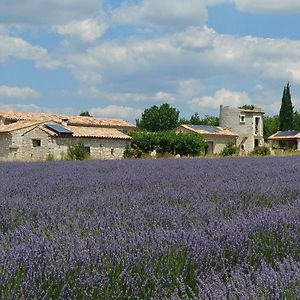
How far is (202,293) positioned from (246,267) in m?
0.56

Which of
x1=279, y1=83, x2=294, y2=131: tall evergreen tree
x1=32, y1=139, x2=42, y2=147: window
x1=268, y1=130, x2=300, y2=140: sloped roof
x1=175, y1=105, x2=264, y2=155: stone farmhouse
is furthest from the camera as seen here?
x1=279, y1=83, x2=294, y2=131: tall evergreen tree

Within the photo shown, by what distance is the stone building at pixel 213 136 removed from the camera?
39.1 m

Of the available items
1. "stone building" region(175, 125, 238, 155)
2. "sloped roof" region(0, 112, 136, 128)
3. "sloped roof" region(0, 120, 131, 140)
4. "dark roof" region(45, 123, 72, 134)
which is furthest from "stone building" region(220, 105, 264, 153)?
"dark roof" region(45, 123, 72, 134)

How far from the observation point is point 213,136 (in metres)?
39.5

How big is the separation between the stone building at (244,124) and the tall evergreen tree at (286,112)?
21.9 feet

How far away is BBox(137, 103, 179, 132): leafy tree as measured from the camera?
58.7 meters

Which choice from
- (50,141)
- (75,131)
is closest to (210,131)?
(75,131)

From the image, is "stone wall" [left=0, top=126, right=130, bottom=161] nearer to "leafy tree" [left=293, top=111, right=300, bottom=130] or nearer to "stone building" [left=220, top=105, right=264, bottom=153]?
"stone building" [left=220, top=105, right=264, bottom=153]

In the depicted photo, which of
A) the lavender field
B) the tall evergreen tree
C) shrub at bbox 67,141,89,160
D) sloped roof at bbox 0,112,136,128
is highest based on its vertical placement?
the tall evergreen tree

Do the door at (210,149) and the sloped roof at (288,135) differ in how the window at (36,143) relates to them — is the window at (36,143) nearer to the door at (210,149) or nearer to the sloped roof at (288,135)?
the door at (210,149)

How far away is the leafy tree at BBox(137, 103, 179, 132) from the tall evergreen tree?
1338 cm

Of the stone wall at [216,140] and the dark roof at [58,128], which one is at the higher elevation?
the dark roof at [58,128]

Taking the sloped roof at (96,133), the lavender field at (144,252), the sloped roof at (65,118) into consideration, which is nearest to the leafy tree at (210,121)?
the sloped roof at (65,118)

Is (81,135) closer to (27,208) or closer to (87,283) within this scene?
(27,208)
